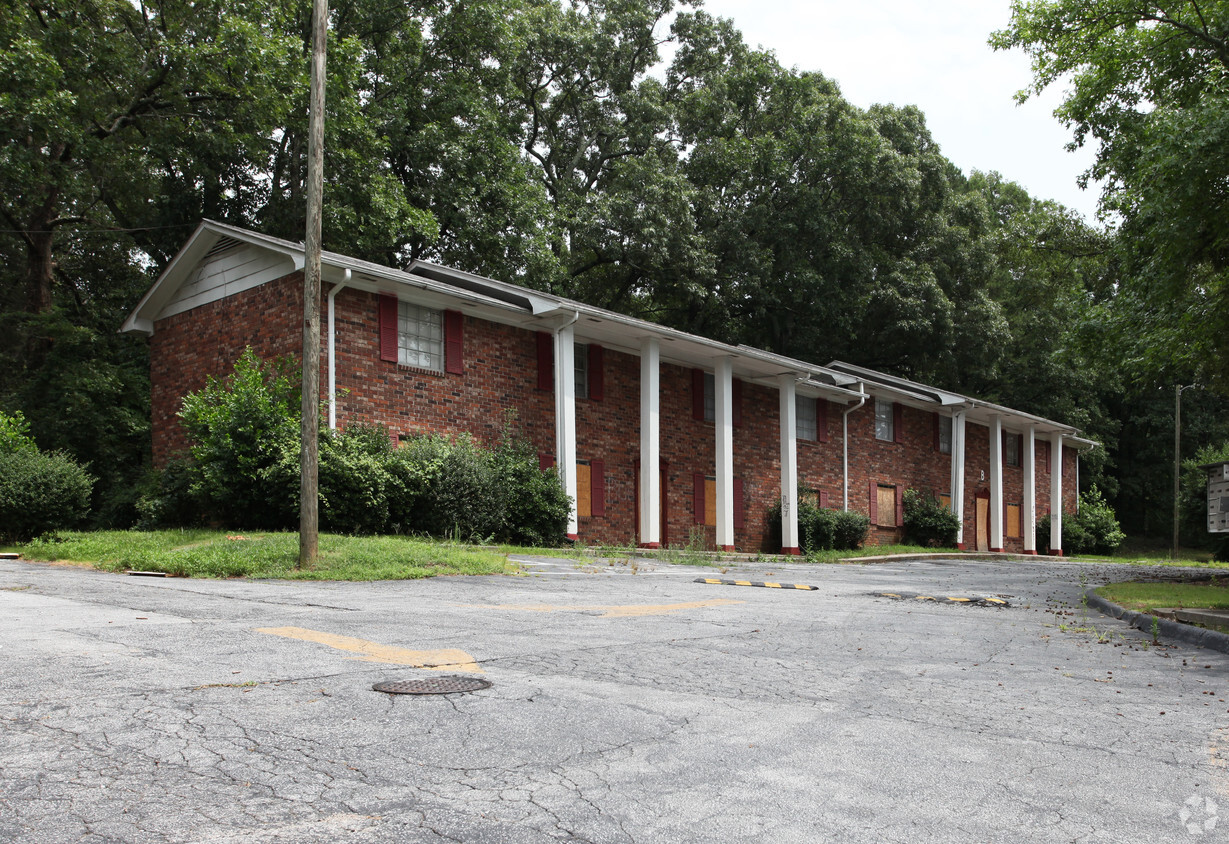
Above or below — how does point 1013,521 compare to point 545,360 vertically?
below

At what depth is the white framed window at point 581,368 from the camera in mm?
22188

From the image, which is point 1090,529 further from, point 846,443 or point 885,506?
point 846,443

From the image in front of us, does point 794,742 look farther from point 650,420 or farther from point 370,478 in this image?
point 650,420

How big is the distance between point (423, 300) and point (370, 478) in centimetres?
445

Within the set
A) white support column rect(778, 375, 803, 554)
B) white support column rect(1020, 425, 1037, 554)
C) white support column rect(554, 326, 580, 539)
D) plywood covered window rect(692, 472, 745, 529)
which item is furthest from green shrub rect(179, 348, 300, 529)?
white support column rect(1020, 425, 1037, 554)

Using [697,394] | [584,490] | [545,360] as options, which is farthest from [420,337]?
[697,394]

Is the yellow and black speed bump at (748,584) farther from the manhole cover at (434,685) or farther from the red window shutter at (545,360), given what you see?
the manhole cover at (434,685)

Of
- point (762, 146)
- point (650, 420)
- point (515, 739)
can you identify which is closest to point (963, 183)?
point (762, 146)

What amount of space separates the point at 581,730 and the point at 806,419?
81.0ft

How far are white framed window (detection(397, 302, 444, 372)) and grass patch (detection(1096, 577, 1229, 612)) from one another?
12.6 m

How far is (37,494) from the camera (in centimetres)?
1588

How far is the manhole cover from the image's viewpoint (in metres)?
5.20

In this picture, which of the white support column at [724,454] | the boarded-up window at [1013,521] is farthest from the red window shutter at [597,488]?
the boarded-up window at [1013,521]

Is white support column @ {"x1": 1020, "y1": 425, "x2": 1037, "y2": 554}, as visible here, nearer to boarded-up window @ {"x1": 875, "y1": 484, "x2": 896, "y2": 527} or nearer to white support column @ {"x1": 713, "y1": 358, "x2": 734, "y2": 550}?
→ boarded-up window @ {"x1": 875, "y1": 484, "x2": 896, "y2": 527}
